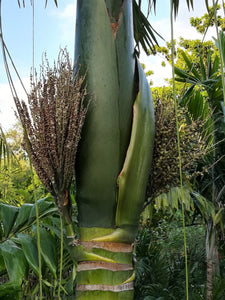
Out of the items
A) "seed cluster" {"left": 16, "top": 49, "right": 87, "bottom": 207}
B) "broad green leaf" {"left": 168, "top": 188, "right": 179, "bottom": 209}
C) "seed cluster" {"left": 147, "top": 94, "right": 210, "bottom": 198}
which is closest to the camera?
"seed cluster" {"left": 16, "top": 49, "right": 87, "bottom": 207}

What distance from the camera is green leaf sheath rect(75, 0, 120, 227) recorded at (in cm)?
115

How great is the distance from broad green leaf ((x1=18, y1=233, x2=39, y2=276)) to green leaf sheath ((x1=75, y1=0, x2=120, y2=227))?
1.29 ft

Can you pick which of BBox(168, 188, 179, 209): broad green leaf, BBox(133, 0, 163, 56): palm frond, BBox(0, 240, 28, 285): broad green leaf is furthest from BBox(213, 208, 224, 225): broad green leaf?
BBox(0, 240, 28, 285): broad green leaf

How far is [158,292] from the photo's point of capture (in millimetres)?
3498

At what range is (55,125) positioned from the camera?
110cm

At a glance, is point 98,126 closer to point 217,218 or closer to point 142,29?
point 142,29

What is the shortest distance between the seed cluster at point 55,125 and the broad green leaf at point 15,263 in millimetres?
510

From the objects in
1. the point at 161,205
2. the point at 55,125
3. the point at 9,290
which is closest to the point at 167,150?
the point at 55,125

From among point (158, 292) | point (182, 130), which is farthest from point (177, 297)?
point (182, 130)

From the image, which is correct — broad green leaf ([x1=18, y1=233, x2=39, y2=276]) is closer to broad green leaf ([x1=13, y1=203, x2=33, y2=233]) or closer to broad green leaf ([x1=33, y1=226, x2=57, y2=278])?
broad green leaf ([x1=33, y1=226, x2=57, y2=278])

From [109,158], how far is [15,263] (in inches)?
27.3

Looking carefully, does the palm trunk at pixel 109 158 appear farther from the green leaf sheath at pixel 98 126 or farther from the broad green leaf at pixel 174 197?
the broad green leaf at pixel 174 197

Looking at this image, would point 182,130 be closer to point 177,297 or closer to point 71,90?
point 71,90

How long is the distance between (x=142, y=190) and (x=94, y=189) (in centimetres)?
16
